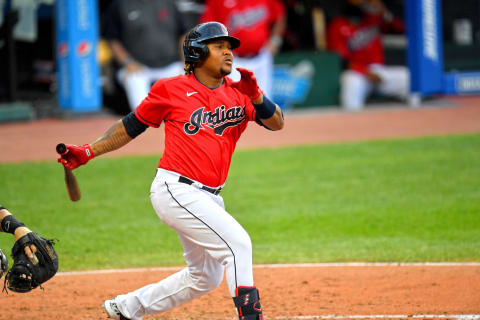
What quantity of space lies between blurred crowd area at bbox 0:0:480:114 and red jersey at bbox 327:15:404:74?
1.34ft

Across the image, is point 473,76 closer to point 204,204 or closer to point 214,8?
point 214,8

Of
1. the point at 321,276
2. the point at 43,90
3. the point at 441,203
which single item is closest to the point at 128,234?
the point at 321,276

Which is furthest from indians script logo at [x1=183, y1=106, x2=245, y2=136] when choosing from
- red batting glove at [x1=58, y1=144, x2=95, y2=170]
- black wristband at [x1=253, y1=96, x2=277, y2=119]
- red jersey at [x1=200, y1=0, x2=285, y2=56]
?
red jersey at [x1=200, y1=0, x2=285, y2=56]

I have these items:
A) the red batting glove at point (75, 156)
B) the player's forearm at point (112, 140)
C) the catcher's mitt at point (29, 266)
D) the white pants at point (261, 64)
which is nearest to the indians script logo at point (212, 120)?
the player's forearm at point (112, 140)

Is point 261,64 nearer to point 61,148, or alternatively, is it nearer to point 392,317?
point 392,317

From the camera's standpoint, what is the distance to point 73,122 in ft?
45.6

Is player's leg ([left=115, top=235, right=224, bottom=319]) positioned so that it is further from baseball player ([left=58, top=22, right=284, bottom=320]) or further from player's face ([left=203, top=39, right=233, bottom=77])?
player's face ([left=203, top=39, right=233, bottom=77])

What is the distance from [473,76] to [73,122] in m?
7.75

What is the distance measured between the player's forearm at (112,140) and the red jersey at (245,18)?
9.43 meters

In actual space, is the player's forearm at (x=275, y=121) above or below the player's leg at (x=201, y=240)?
above

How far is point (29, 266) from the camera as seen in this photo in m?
3.98

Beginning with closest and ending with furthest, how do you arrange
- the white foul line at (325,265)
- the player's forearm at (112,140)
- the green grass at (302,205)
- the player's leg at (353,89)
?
the player's forearm at (112,140) < the white foul line at (325,265) < the green grass at (302,205) < the player's leg at (353,89)

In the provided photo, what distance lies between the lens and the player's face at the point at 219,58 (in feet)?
13.9

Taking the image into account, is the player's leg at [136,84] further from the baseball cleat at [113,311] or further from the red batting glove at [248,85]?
the red batting glove at [248,85]
